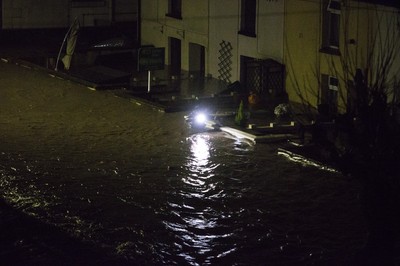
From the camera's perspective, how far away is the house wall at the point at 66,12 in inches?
1670

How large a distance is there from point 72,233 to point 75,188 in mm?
3005

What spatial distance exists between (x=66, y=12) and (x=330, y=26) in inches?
717

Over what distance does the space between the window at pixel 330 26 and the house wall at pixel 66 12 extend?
56.3 feet

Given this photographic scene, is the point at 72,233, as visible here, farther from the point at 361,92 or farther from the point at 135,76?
the point at 135,76

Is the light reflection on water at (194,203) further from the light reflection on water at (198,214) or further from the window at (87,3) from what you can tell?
the window at (87,3)

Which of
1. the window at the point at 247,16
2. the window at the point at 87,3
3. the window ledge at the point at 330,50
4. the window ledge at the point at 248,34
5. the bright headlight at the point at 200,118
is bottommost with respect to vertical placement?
the bright headlight at the point at 200,118

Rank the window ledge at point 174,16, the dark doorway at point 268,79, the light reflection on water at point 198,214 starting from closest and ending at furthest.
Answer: the light reflection on water at point 198,214 < the dark doorway at point 268,79 < the window ledge at point 174,16

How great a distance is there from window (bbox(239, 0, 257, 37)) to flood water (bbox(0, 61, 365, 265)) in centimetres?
586

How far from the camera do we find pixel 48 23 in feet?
141

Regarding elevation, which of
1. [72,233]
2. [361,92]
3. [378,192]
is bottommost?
[72,233]

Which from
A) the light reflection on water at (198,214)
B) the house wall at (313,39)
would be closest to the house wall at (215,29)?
the house wall at (313,39)

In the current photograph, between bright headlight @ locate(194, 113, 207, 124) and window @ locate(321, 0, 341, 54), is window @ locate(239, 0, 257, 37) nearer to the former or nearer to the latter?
window @ locate(321, 0, 341, 54)

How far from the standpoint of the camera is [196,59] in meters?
35.3

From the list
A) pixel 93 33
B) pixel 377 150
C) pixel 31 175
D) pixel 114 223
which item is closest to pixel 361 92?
pixel 377 150
